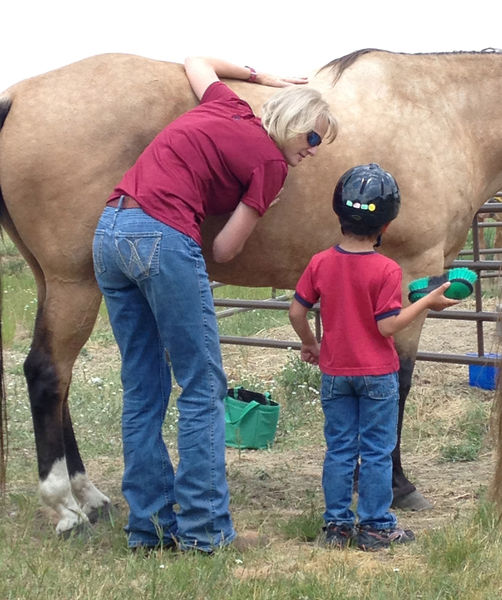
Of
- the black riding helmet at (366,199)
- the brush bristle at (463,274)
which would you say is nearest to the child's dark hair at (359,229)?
the black riding helmet at (366,199)

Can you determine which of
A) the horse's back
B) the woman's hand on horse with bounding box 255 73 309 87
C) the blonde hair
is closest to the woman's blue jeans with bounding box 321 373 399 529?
the blonde hair

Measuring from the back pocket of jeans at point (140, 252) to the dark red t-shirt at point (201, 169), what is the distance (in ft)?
0.28

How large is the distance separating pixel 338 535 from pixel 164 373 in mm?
912

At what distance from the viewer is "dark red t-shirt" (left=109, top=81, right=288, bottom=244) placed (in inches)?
120

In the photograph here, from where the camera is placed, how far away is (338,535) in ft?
10.8

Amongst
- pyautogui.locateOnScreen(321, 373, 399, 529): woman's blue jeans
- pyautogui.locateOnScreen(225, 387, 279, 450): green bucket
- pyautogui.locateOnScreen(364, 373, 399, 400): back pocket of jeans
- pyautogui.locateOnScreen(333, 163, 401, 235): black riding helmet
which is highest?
pyautogui.locateOnScreen(333, 163, 401, 235): black riding helmet

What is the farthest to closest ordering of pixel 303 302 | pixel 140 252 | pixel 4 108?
pixel 4 108
pixel 303 302
pixel 140 252

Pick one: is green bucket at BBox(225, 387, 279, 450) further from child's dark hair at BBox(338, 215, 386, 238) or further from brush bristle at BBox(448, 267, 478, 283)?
brush bristle at BBox(448, 267, 478, 283)

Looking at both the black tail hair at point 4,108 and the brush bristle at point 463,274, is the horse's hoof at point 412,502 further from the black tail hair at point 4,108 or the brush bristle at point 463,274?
the black tail hair at point 4,108

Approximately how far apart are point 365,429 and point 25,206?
5.38 ft

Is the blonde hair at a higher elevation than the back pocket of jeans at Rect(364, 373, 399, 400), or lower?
higher

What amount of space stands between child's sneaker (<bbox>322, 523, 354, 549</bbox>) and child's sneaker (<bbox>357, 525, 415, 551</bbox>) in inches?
1.5

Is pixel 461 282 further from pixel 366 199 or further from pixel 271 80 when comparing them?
pixel 271 80

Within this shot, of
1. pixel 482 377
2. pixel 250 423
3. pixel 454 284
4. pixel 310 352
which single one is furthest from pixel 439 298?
pixel 482 377
